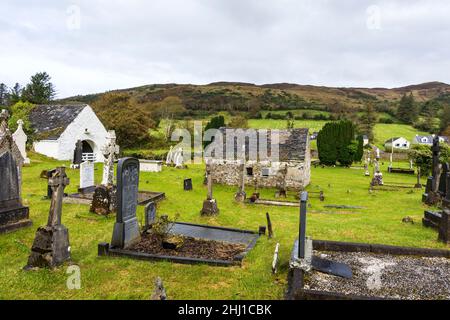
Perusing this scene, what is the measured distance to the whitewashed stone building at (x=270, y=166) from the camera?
23.5 m

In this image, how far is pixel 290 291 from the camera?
23.0ft

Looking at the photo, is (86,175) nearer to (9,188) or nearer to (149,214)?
(9,188)

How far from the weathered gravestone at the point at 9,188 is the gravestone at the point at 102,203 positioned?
2.74 meters

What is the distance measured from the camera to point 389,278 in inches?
305

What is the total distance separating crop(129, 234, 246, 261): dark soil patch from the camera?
9.40m

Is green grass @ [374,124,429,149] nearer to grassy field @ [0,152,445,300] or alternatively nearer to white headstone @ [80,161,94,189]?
grassy field @ [0,152,445,300]

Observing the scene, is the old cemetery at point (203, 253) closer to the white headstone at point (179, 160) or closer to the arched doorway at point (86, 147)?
the white headstone at point (179, 160)

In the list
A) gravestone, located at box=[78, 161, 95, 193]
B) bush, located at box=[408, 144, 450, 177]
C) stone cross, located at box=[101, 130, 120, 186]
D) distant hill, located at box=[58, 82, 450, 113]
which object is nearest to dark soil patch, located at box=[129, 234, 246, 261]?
stone cross, located at box=[101, 130, 120, 186]

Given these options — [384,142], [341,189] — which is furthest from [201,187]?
[384,142]

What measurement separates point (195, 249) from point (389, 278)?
5.25 m

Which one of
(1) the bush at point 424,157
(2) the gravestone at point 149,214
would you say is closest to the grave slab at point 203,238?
(2) the gravestone at point 149,214

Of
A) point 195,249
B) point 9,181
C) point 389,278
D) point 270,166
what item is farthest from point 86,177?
point 389,278
